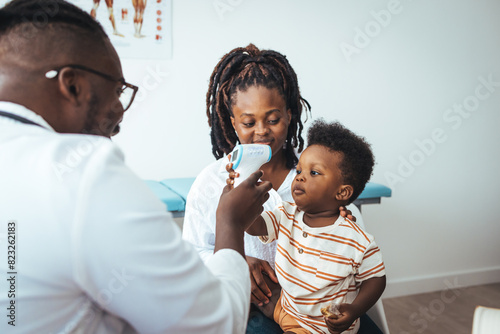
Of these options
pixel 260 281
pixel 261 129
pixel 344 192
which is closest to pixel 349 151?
pixel 344 192

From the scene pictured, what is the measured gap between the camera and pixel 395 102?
3219 millimetres

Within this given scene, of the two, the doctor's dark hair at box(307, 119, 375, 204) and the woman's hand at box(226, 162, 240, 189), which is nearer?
the woman's hand at box(226, 162, 240, 189)

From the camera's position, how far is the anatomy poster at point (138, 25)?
2311mm

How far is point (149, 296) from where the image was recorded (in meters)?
0.65

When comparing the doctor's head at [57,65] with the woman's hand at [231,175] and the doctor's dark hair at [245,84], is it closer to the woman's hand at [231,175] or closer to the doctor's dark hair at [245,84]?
the woman's hand at [231,175]

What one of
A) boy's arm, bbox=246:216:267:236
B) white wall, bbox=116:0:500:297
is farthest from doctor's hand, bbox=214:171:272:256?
white wall, bbox=116:0:500:297

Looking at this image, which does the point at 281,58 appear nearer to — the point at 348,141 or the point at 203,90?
the point at 348,141

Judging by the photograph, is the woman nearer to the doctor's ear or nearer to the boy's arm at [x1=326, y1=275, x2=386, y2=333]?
the boy's arm at [x1=326, y1=275, x2=386, y2=333]

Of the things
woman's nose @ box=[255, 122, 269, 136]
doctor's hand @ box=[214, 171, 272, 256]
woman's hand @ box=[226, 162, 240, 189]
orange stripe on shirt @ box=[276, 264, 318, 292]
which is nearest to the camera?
doctor's hand @ box=[214, 171, 272, 256]

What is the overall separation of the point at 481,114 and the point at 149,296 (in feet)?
11.7

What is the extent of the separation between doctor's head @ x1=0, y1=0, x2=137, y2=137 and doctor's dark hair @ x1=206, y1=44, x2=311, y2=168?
2.74 ft

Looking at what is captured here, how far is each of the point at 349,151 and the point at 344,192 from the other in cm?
14

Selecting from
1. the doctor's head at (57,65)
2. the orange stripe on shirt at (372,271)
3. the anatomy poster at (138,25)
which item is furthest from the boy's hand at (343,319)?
the anatomy poster at (138,25)

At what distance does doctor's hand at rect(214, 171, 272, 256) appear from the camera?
0.91 m
